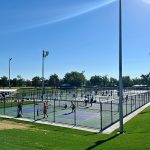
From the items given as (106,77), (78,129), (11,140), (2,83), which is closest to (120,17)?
(78,129)

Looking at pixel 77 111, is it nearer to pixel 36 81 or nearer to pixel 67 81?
pixel 36 81

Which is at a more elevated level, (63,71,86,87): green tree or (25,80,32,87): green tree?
(63,71,86,87): green tree

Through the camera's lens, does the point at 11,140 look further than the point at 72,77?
No

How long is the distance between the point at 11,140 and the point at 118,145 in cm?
515

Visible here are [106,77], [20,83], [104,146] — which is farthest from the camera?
[106,77]

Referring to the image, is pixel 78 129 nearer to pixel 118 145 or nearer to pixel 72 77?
pixel 118 145

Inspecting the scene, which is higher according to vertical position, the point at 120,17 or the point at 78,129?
the point at 120,17

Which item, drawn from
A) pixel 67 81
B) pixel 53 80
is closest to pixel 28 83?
pixel 53 80

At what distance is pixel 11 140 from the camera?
16422mm

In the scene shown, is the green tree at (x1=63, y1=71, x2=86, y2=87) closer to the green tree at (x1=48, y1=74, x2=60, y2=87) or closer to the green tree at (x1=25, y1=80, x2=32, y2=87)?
the green tree at (x1=48, y1=74, x2=60, y2=87)

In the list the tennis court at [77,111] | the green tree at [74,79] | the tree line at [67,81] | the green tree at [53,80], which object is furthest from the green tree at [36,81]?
the tennis court at [77,111]

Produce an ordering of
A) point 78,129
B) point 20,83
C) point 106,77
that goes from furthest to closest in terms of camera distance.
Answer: point 106,77 < point 20,83 < point 78,129

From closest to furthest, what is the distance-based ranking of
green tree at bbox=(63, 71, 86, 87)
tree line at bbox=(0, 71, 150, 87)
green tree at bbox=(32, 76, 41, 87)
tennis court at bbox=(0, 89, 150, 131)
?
1. tennis court at bbox=(0, 89, 150, 131)
2. tree line at bbox=(0, 71, 150, 87)
3. green tree at bbox=(32, 76, 41, 87)
4. green tree at bbox=(63, 71, 86, 87)

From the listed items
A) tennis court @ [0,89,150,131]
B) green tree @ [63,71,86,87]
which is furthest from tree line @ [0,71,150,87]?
tennis court @ [0,89,150,131]
